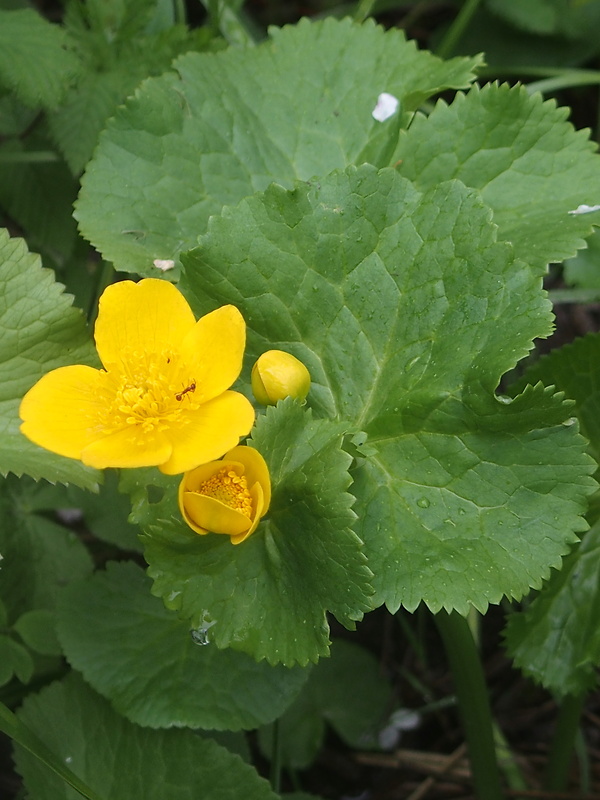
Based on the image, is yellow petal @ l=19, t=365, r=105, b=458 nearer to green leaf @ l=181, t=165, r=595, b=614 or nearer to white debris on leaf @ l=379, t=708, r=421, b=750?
green leaf @ l=181, t=165, r=595, b=614

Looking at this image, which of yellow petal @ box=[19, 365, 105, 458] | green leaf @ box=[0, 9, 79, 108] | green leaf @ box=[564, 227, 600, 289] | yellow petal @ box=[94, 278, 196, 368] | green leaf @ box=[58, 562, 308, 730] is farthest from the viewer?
green leaf @ box=[564, 227, 600, 289]

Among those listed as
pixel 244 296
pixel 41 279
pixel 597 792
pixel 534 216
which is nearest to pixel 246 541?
pixel 244 296

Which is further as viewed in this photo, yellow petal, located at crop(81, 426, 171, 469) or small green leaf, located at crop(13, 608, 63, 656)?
small green leaf, located at crop(13, 608, 63, 656)

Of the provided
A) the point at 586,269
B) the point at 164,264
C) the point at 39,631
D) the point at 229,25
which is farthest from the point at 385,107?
the point at 39,631

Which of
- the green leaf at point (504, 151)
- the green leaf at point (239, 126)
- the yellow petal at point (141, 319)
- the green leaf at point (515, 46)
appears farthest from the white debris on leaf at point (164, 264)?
the green leaf at point (515, 46)

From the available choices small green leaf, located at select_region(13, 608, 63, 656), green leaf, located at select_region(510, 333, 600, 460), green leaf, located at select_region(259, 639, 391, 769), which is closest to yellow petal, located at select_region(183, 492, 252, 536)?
green leaf, located at select_region(510, 333, 600, 460)

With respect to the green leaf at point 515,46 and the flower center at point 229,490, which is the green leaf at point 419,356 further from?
the green leaf at point 515,46
